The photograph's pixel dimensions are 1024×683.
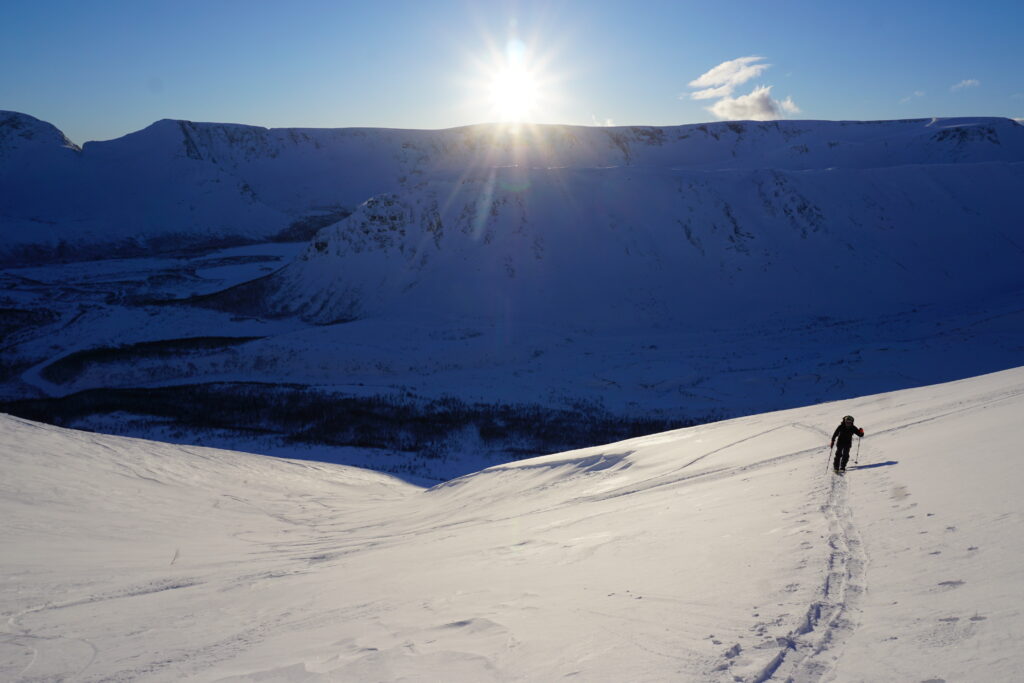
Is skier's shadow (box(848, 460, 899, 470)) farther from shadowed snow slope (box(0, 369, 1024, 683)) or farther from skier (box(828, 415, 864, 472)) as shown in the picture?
skier (box(828, 415, 864, 472))

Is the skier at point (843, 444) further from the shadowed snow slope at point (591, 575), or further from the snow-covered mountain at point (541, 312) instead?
the snow-covered mountain at point (541, 312)

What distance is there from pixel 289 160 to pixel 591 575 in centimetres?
12380

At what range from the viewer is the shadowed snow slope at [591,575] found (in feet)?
12.4

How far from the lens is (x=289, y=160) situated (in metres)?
119

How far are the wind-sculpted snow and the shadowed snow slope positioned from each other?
3233 inches

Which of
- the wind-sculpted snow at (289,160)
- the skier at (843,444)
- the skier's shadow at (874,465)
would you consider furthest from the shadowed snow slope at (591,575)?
the wind-sculpted snow at (289,160)

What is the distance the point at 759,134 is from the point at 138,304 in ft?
281

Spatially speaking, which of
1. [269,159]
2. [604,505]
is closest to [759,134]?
[269,159]

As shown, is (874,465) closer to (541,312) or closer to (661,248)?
(541,312)

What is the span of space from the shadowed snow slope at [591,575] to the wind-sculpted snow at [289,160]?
82128 mm

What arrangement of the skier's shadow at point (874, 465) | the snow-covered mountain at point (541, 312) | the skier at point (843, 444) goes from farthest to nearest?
the snow-covered mountain at point (541, 312)
the skier at point (843, 444)
the skier's shadow at point (874, 465)

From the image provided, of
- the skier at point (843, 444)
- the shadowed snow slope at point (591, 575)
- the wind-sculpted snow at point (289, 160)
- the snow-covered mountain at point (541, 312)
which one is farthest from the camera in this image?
the wind-sculpted snow at point (289, 160)

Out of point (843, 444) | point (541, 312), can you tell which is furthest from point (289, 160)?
point (843, 444)

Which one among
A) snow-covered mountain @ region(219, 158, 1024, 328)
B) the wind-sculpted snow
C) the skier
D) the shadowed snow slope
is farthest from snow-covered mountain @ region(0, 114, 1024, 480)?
the skier
